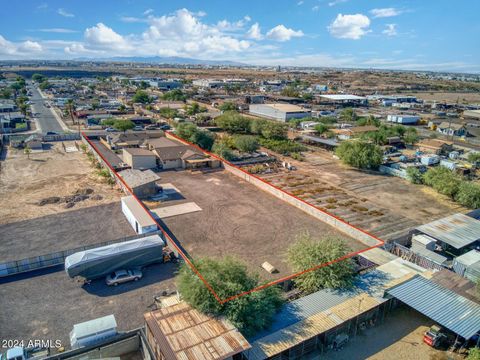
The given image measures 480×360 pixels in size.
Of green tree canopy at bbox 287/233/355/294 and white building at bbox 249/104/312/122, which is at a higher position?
white building at bbox 249/104/312/122

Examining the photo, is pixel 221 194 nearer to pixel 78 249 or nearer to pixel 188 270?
pixel 78 249

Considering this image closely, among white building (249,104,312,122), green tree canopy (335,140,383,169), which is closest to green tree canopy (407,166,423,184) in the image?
green tree canopy (335,140,383,169)

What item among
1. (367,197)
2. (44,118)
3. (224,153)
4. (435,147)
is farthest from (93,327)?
(44,118)

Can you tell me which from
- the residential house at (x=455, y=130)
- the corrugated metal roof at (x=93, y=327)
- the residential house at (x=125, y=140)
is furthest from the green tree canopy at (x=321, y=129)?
the corrugated metal roof at (x=93, y=327)

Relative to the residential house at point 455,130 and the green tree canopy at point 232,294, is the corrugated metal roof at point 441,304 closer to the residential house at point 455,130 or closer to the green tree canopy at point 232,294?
the green tree canopy at point 232,294

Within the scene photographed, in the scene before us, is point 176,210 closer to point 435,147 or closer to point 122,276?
point 122,276

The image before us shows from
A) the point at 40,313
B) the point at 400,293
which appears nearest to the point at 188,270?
the point at 40,313

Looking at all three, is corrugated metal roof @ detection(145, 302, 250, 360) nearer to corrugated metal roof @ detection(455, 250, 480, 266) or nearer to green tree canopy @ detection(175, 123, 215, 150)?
corrugated metal roof @ detection(455, 250, 480, 266)
